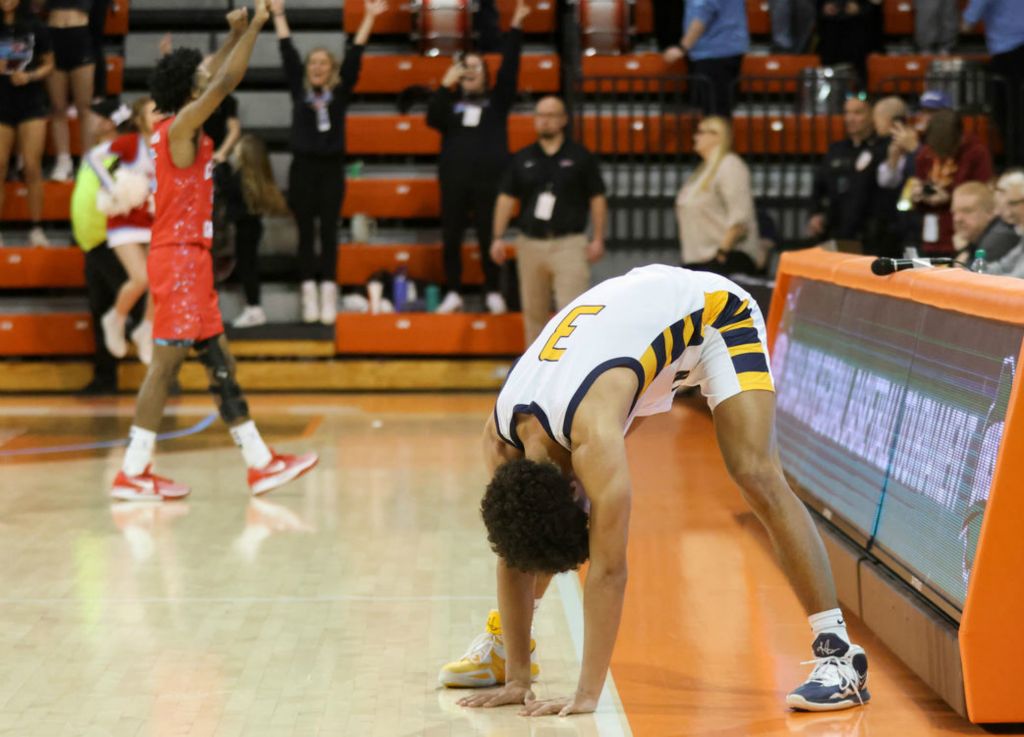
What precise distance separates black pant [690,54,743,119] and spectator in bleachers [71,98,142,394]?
15.9 ft

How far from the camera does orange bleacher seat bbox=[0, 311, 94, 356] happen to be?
12.6 metres

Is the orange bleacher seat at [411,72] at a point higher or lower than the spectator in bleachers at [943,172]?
higher

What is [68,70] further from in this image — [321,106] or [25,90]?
[321,106]

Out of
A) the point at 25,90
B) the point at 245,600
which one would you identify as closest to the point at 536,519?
the point at 245,600

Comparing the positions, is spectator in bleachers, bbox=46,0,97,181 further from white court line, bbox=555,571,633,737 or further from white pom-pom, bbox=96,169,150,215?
white court line, bbox=555,571,633,737

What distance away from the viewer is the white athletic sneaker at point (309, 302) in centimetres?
1273

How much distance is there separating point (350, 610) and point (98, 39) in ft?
32.5

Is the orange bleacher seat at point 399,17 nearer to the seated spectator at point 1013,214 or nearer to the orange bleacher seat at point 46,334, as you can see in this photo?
the orange bleacher seat at point 46,334

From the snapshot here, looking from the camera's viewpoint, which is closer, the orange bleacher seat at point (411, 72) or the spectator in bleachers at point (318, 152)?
the spectator in bleachers at point (318, 152)

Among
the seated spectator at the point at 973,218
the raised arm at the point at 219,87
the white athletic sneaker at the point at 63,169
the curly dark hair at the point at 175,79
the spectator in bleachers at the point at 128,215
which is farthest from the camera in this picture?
the white athletic sneaker at the point at 63,169

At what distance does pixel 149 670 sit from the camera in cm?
495

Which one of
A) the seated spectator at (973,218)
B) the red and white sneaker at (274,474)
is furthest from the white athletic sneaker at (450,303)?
the seated spectator at (973,218)

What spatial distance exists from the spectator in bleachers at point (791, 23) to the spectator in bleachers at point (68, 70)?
632 centimetres

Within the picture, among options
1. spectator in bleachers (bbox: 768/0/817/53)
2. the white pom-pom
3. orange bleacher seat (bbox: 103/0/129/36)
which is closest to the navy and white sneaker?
the white pom-pom
